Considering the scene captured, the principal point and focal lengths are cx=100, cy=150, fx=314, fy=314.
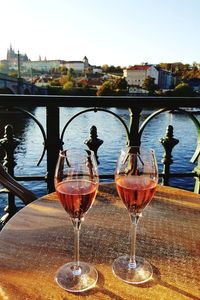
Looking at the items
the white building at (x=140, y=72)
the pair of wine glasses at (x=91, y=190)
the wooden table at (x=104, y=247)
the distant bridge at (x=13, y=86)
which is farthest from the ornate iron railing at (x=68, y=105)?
the white building at (x=140, y=72)

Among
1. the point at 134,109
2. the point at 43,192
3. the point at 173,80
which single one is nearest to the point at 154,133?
the point at 43,192

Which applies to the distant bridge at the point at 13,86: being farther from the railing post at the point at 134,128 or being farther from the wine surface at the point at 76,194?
the wine surface at the point at 76,194

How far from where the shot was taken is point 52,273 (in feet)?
2.27

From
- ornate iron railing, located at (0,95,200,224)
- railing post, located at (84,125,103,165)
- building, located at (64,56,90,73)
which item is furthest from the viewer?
building, located at (64,56,90,73)

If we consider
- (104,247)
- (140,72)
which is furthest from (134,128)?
(140,72)

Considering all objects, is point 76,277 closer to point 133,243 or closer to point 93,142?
point 133,243

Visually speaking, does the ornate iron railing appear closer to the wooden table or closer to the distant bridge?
the wooden table

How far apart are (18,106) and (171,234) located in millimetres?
1234

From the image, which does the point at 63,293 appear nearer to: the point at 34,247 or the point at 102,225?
the point at 34,247

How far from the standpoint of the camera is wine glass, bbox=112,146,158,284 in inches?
27.3

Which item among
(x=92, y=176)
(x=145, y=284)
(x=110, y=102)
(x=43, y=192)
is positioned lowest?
(x=43, y=192)

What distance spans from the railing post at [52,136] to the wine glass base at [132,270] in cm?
118

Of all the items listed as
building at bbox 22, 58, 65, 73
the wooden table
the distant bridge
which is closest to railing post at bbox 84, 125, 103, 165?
the wooden table

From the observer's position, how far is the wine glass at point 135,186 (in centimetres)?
69
